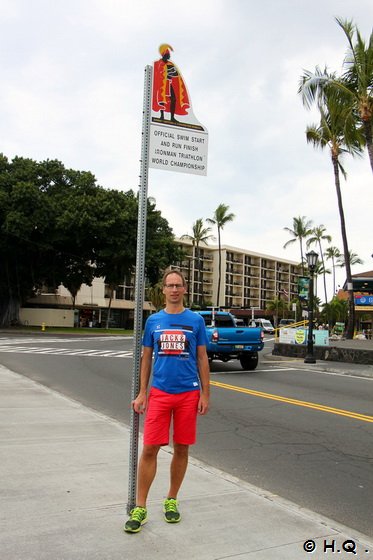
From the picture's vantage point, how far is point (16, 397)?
993 cm

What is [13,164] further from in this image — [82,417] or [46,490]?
[46,490]

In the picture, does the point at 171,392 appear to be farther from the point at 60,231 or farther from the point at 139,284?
the point at 60,231

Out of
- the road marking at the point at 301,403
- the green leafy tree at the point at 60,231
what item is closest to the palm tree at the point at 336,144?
the road marking at the point at 301,403

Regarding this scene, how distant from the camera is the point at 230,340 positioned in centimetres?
1641

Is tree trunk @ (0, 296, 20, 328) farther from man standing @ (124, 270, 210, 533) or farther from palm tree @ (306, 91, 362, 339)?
man standing @ (124, 270, 210, 533)

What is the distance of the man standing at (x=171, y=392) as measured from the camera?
3.91 m

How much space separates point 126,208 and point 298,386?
3308 centimetres

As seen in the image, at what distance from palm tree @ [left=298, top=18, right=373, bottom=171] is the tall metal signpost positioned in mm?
18684

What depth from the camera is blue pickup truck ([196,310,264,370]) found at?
53.0ft

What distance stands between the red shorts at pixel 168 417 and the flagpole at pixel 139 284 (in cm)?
16

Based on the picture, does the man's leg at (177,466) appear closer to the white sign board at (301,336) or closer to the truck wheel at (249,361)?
the truck wheel at (249,361)

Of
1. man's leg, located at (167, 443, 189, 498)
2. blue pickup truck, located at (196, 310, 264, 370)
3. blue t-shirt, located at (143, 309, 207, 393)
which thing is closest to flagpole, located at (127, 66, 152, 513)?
blue t-shirt, located at (143, 309, 207, 393)

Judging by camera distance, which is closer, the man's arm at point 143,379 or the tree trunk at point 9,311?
the man's arm at point 143,379

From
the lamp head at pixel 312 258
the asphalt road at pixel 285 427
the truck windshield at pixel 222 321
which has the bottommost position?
the asphalt road at pixel 285 427
